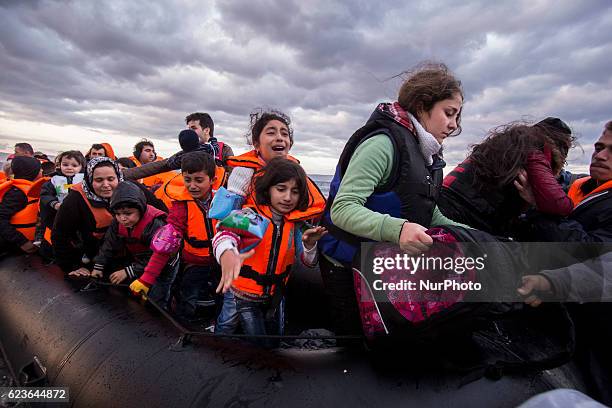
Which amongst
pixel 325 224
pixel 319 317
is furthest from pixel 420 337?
pixel 319 317

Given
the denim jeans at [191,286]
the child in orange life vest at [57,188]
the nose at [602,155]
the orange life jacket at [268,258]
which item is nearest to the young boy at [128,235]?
the denim jeans at [191,286]

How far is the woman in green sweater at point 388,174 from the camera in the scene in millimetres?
1557

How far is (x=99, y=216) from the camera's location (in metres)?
3.62

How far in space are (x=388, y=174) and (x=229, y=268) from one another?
887 millimetres

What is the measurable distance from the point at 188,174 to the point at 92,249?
1466 mm

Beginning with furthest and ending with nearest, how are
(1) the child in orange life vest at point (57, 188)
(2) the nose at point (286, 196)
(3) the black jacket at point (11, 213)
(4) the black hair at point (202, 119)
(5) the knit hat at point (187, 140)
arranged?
(4) the black hair at point (202, 119) → (5) the knit hat at point (187, 140) → (1) the child in orange life vest at point (57, 188) → (3) the black jacket at point (11, 213) → (2) the nose at point (286, 196)

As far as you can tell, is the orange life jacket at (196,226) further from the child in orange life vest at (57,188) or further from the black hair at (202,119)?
the black hair at (202,119)

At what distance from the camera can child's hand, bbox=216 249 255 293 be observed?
157 cm

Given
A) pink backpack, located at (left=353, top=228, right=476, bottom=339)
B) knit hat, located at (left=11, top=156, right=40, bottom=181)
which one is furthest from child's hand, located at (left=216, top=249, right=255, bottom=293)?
knit hat, located at (left=11, top=156, right=40, bottom=181)

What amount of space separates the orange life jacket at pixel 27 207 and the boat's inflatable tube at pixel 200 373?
7.69ft

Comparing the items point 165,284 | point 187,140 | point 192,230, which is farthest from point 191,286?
point 187,140

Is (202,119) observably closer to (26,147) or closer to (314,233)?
(314,233)

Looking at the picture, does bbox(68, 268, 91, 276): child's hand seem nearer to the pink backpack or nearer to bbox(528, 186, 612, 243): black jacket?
the pink backpack

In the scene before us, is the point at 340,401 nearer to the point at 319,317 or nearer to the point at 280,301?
the point at 280,301
